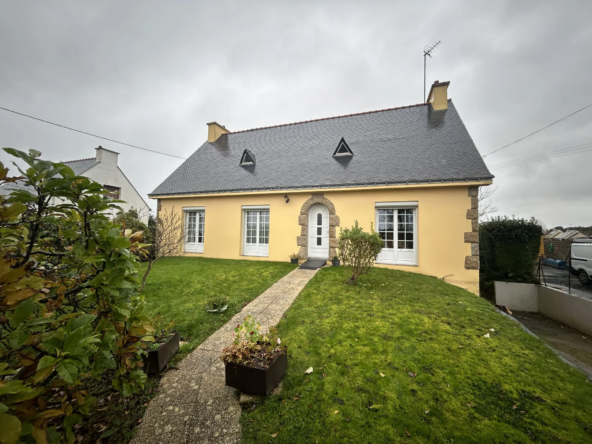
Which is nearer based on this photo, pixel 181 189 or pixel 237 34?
pixel 237 34

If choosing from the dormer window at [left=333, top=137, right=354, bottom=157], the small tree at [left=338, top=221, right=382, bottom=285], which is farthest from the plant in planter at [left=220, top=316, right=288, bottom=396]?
the dormer window at [left=333, top=137, right=354, bottom=157]

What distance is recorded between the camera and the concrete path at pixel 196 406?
2.35m

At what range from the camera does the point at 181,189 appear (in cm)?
1179

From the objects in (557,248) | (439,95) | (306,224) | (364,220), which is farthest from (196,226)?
(557,248)

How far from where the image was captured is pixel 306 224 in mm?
9820

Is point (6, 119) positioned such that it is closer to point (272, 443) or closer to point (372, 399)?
point (272, 443)

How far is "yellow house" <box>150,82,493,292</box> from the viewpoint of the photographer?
8305mm

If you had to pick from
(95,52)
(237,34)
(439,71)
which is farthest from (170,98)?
(439,71)

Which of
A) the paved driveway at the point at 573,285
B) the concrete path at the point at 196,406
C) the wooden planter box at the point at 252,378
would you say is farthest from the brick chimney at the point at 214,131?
the paved driveway at the point at 573,285

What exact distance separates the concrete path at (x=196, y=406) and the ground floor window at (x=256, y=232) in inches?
261

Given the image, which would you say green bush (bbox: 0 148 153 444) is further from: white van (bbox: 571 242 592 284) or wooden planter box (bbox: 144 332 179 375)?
white van (bbox: 571 242 592 284)

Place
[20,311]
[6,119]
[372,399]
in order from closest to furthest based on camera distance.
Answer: [20,311] < [372,399] < [6,119]

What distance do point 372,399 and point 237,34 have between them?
11.2 metres

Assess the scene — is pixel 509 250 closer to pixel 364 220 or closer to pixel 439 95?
pixel 364 220
